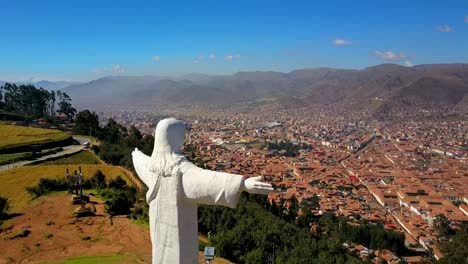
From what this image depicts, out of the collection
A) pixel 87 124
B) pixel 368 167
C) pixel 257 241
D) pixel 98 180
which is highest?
pixel 87 124

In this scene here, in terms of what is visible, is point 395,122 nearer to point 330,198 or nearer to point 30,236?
point 330,198

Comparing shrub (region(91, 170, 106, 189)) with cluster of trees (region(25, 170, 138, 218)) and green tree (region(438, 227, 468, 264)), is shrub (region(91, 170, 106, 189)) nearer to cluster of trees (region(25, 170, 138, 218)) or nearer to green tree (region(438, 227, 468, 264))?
cluster of trees (region(25, 170, 138, 218))

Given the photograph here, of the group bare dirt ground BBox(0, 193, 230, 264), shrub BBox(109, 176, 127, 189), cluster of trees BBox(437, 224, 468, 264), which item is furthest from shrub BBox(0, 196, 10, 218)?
cluster of trees BBox(437, 224, 468, 264)

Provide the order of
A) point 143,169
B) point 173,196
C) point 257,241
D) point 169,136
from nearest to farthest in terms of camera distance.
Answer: point 173,196 < point 169,136 < point 143,169 < point 257,241

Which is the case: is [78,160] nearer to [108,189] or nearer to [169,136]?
[108,189]

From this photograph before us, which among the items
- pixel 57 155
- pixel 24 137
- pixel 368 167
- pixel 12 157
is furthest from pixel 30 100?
pixel 368 167

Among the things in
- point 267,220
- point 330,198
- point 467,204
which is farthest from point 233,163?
point 267,220
